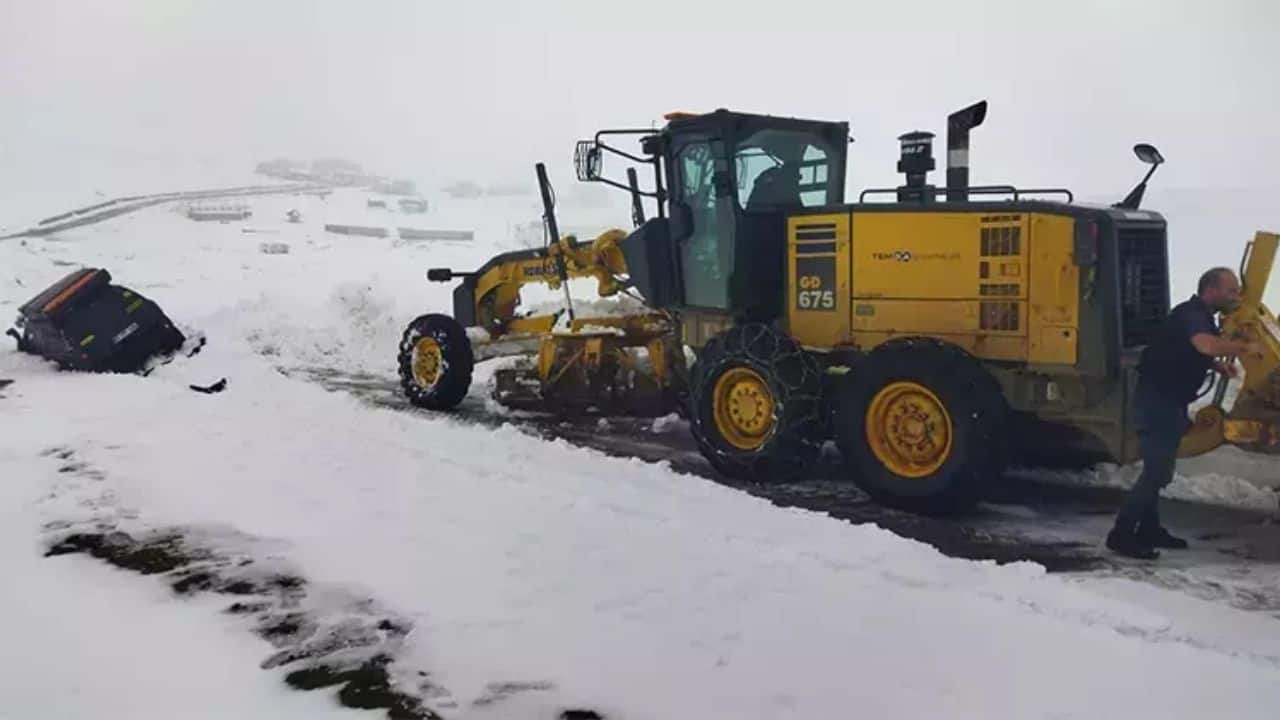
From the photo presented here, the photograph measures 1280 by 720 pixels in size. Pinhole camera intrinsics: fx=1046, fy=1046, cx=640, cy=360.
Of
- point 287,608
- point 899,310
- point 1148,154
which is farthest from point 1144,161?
point 287,608

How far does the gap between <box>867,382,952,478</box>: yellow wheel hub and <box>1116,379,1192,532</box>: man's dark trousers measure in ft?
3.69

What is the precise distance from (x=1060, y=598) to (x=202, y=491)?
5.04m

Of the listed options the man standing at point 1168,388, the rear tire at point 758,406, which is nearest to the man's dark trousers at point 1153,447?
the man standing at point 1168,388

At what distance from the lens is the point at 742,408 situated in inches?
311

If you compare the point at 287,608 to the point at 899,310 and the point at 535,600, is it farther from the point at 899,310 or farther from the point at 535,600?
the point at 899,310

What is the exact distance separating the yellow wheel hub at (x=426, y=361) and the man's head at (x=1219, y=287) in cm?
706

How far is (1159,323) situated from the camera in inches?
282

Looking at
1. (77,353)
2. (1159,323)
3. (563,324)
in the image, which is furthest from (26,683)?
(77,353)

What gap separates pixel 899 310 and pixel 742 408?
1.38 meters

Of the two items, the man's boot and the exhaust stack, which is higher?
the exhaust stack

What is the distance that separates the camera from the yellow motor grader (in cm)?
654

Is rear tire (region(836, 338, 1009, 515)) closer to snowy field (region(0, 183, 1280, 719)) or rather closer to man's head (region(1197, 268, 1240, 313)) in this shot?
snowy field (region(0, 183, 1280, 719))

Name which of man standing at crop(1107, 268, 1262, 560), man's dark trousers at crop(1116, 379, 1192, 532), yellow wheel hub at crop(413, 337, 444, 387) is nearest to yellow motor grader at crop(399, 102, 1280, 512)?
man standing at crop(1107, 268, 1262, 560)

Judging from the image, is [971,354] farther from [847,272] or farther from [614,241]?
[614,241]
